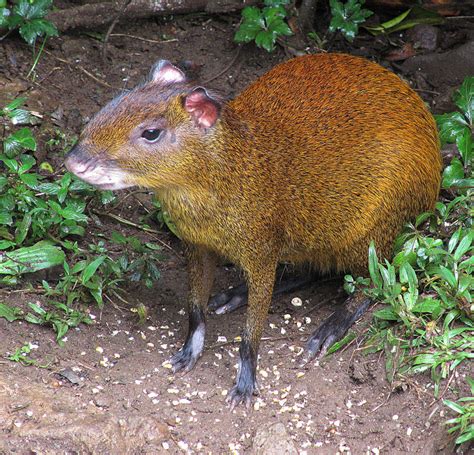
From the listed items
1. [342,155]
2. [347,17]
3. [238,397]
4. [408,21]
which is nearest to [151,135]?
[342,155]

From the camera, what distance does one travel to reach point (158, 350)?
540cm

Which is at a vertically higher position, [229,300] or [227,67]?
[227,67]

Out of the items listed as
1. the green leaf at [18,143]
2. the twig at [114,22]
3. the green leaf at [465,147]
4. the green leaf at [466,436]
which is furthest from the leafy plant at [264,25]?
the green leaf at [466,436]

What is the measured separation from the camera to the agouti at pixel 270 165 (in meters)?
4.59

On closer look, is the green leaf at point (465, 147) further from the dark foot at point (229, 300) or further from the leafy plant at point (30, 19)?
the leafy plant at point (30, 19)

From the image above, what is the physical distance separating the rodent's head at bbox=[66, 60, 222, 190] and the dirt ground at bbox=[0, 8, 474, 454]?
1086mm

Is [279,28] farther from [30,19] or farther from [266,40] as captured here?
[30,19]

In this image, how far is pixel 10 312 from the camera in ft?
16.8

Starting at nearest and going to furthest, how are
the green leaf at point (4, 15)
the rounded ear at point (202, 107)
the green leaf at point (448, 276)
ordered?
the rounded ear at point (202, 107), the green leaf at point (448, 276), the green leaf at point (4, 15)

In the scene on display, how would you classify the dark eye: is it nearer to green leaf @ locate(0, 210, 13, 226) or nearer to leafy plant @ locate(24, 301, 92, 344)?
leafy plant @ locate(24, 301, 92, 344)

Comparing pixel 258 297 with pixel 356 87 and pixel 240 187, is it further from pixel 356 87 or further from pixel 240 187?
pixel 356 87

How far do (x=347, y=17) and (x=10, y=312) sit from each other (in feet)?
11.5

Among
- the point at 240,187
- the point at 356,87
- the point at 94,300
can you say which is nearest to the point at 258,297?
the point at 240,187

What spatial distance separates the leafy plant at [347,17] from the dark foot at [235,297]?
211cm
